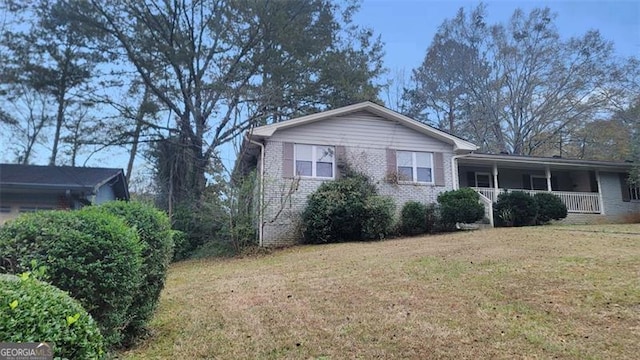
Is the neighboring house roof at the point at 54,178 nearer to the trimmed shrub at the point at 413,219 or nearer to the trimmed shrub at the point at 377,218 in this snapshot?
the trimmed shrub at the point at 377,218

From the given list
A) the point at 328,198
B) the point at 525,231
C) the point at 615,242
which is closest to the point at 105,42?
the point at 328,198

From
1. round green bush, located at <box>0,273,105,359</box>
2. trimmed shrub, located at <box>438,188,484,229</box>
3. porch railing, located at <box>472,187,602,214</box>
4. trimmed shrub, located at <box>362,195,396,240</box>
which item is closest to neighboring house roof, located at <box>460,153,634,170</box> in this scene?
porch railing, located at <box>472,187,602,214</box>

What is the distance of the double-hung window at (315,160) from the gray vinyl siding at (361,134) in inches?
8.8

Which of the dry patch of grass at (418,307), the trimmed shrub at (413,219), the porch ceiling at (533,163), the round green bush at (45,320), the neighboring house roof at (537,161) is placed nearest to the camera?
the round green bush at (45,320)

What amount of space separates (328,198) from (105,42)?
1518cm

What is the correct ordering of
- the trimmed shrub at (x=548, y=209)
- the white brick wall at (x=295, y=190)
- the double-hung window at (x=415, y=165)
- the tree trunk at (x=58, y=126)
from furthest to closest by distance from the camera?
the tree trunk at (x=58, y=126), the trimmed shrub at (x=548, y=209), the double-hung window at (x=415, y=165), the white brick wall at (x=295, y=190)

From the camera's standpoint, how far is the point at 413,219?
16234mm

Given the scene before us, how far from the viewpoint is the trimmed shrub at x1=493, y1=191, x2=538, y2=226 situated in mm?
17547

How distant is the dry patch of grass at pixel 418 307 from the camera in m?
5.32

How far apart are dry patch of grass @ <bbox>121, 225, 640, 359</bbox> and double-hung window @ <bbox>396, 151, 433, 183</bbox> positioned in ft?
21.7

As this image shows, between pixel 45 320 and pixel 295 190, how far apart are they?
42.1 ft

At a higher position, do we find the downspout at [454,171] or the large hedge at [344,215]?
the downspout at [454,171]

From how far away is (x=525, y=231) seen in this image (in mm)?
13930

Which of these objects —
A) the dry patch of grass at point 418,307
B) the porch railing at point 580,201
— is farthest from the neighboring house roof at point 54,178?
the porch railing at point 580,201
